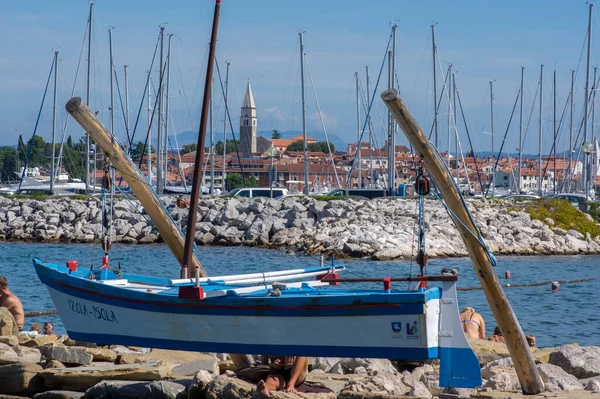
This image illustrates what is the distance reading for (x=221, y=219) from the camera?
4103cm

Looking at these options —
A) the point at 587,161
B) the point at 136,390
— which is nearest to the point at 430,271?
the point at 136,390

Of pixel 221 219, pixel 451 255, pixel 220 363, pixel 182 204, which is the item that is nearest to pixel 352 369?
pixel 220 363

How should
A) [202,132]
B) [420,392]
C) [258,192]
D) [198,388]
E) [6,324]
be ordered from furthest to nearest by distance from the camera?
[258,192] → [6,324] → [202,132] → [420,392] → [198,388]

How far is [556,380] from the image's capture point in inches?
417

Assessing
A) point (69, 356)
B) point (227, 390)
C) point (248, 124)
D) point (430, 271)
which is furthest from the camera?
point (248, 124)

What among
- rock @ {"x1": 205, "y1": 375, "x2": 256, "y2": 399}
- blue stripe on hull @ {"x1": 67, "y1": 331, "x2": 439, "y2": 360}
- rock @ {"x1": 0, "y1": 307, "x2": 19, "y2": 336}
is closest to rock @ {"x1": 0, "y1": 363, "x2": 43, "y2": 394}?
blue stripe on hull @ {"x1": 67, "y1": 331, "x2": 439, "y2": 360}

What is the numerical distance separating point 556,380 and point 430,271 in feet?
62.8

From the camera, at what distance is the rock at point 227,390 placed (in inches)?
368

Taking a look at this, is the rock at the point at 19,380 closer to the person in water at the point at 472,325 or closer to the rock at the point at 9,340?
the rock at the point at 9,340

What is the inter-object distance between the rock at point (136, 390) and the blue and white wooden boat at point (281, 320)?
72cm

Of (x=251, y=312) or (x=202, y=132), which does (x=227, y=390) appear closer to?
(x=251, y=312)

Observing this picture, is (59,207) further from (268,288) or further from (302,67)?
(268,288)

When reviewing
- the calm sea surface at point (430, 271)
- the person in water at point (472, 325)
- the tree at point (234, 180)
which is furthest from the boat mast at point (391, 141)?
the tree at point (234, 180)

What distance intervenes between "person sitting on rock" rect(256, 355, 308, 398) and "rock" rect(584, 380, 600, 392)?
313 centimetres
